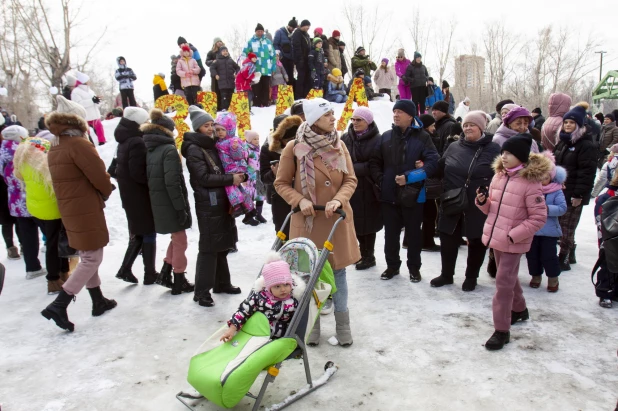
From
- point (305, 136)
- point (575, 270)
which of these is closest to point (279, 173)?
point (305, 136)

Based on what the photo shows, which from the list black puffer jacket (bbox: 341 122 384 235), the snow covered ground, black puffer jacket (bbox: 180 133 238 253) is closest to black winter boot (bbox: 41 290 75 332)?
the snow covered ground

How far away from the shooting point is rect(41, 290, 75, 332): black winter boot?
4.26 meters

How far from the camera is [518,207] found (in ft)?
11.9

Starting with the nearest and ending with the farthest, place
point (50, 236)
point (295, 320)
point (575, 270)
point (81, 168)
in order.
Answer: point (295, 320) → point (81, 168) → point (50, 236) → point (575, 270)

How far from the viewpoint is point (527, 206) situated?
11.8ft

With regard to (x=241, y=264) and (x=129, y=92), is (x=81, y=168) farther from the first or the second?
(x=129, y=92)

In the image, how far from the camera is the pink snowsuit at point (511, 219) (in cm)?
354

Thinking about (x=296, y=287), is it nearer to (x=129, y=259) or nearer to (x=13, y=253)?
(x=129, y=259)

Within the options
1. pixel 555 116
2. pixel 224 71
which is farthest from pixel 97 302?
pixel 224 71

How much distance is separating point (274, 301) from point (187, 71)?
38.3 feet

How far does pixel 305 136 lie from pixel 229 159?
1.42 m

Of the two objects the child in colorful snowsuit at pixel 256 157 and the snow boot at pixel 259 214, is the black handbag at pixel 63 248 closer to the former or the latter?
the child in colorful snowsuit at pixel 256 157

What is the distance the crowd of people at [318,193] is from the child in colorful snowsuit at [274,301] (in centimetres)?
1

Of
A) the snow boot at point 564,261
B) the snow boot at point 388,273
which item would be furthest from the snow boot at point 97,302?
the snow boot at point 564,261
